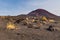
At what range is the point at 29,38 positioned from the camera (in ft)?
70.8

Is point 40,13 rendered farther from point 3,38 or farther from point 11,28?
point 3,38

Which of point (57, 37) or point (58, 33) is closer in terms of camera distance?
point (57, 37)

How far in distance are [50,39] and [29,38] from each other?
6.28ft

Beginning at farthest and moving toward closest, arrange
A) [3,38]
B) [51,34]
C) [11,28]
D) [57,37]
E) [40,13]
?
1. [40,13]
2. [11,28]
3. [51,34]
4. [57,37]
5. [3,38]

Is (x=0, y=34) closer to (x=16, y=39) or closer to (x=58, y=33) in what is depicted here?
(x=16, y=39)

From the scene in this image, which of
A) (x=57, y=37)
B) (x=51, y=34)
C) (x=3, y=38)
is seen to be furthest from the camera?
(x=51, y=34)

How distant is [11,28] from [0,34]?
4069 mm

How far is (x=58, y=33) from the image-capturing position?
24844 millimetres

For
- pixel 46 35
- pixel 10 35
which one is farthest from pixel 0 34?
pixel 46 35

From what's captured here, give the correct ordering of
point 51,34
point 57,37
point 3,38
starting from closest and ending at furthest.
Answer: point 3,38
point 57,37
point 51,34

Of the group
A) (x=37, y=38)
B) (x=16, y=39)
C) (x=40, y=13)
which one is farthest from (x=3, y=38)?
(x=40, y=13)

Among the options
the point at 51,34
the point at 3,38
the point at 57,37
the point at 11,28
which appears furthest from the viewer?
the point at 11,28

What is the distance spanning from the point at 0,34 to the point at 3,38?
4.23ft

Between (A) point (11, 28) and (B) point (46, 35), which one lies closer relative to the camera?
(B) point (46, 35)
